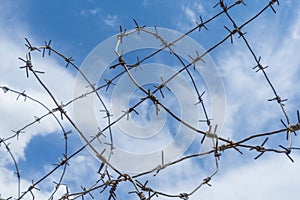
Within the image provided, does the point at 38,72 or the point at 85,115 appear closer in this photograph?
the point at 38,72

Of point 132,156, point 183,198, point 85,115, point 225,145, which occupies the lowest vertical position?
point 183,198

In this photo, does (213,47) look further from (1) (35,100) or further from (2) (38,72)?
(1) (35,100)

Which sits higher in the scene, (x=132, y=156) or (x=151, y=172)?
(x=132, y=156)

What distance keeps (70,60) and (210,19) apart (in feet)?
2.11

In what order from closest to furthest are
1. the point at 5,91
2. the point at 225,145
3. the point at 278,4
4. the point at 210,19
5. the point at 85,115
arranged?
the point at 225,145 < the point at 278,4 < the point at 210,19 < the point at 85,115 < the point at 5,91

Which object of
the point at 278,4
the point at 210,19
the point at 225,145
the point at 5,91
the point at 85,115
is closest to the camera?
the point at 225,145

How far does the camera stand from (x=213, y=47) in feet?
6.01

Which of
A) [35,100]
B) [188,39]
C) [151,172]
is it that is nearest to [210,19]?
[188,39]

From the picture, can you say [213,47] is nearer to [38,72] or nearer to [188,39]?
[188,39]

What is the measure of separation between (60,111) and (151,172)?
496mm

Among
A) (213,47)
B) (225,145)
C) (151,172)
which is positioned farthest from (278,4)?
(151,172)

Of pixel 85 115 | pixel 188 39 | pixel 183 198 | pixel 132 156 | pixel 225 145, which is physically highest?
pixel 188 39

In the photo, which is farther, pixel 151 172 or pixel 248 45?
pixel 248 45

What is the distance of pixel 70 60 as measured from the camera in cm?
203
